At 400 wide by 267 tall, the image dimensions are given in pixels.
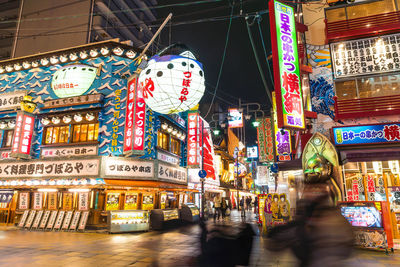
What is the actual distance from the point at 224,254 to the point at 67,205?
11745 mm

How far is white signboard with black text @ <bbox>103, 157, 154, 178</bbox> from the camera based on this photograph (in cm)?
1433

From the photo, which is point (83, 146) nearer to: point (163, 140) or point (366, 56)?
point (163, 140)

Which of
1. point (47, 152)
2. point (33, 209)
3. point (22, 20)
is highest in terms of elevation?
point (22, 20)

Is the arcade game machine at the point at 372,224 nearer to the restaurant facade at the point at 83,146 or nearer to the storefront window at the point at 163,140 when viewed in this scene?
the restaurant facade at the point at 83,146

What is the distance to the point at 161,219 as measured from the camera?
48.1 ft

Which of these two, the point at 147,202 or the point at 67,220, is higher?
the point at 147,202

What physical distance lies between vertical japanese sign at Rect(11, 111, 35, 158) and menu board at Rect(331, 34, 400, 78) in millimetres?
18417

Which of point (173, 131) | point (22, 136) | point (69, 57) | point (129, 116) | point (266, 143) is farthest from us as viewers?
point (266, 143)

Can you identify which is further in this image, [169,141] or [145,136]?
[169,141]

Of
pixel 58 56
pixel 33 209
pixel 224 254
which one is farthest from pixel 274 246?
pixel 58 56

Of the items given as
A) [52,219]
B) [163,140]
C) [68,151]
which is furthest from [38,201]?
[163,140]

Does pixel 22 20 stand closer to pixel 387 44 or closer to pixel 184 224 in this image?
pixel 184 224

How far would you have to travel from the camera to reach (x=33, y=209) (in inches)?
611

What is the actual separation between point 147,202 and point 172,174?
2.62 m
